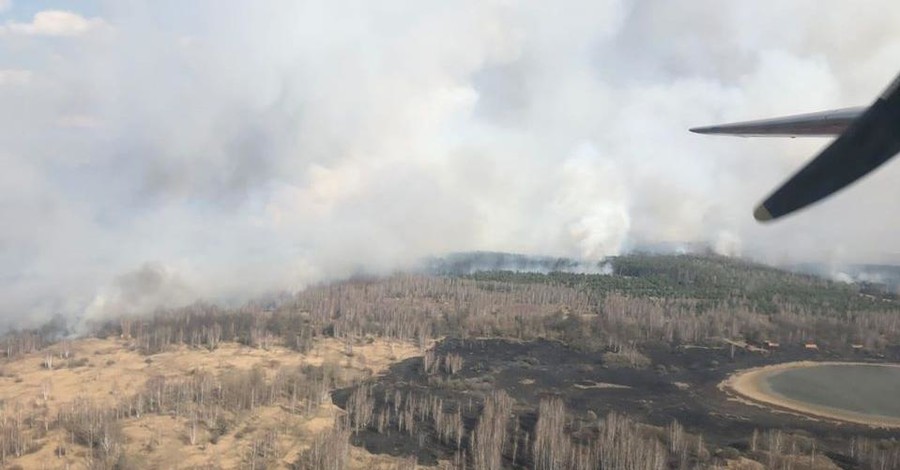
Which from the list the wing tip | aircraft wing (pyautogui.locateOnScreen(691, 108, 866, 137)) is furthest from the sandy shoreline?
the wing tip

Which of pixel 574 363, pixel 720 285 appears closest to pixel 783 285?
pixel 720 285

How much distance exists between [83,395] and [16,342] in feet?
92.8

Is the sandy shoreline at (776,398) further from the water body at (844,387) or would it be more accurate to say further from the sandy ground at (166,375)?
the sandy ground at (166,375)

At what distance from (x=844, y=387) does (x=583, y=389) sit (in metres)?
27.6

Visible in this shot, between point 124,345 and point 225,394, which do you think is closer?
point 225,394

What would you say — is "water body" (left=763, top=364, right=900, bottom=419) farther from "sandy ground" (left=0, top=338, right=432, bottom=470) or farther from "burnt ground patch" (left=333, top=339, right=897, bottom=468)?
"sandy ground" (left=0, top=338, right=432, bottom=470)

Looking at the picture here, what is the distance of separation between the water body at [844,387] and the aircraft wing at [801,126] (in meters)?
59.4

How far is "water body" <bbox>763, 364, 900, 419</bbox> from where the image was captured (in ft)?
179

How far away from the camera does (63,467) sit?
3444 centimetres

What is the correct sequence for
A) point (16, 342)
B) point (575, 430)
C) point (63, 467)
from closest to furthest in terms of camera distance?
1. point (63, 467)
2. point (575, 430)
3. point (16, 342)

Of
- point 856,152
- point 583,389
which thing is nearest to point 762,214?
point 856,152

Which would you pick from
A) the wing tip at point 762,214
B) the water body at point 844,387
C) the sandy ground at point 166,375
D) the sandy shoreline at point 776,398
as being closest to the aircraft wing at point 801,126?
the wing tip at point 762,214

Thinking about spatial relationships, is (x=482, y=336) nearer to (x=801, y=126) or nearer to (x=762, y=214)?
(x=801, y=126)

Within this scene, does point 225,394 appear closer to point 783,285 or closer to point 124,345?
point 124,345
